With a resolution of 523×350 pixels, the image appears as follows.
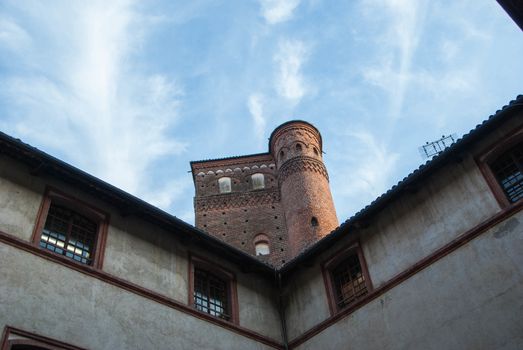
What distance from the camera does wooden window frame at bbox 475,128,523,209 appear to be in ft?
37.7

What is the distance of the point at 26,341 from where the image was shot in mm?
9547

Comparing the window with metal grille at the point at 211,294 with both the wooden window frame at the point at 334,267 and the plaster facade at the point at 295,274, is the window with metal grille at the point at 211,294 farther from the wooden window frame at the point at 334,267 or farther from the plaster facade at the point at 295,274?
the wooden window frame at the point at 334,267

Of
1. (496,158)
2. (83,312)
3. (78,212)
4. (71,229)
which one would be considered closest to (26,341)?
(83,312)

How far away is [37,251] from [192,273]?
3.88m

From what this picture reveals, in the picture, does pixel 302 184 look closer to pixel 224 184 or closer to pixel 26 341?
pixel 224 184

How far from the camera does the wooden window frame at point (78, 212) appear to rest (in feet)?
37.1

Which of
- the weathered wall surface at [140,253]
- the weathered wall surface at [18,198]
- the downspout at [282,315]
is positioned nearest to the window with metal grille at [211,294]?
the weathered wall surface at [140,253]

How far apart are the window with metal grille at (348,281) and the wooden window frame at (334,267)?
7 centimetres

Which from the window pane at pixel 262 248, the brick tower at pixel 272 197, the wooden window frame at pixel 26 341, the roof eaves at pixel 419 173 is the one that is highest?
the brick tower at pixel 272 197

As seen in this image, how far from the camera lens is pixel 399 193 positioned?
43.4ft

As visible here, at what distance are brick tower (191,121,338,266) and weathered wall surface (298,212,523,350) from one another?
14.1 m

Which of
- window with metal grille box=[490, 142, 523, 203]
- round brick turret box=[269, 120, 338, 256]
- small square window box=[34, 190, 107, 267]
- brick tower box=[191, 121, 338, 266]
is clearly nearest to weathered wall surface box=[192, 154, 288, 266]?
brick tower box=[191, 121, 338, 266]

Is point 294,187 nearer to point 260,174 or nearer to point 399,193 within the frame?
point 260,174

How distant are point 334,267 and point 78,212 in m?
6.11
